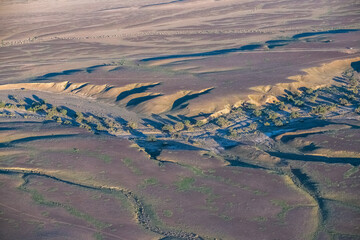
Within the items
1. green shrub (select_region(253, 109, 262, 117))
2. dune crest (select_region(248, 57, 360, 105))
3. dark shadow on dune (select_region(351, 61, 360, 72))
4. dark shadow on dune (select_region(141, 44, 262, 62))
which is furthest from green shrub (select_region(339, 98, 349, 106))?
dark shadow on dune (select_region(141, 44, 262, 62))

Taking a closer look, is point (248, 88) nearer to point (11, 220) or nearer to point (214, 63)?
point (214, 63)

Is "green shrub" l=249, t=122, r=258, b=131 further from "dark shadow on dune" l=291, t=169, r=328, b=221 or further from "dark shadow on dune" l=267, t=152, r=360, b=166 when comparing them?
"dark shadow on dune" l=291, t=169, r=328, b=221

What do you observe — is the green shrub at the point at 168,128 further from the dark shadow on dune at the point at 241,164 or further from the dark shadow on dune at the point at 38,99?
the dark shadow on dune at the point at 38,99

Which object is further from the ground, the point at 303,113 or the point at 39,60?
the point at 39,60

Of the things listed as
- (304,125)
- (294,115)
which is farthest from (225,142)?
(294,115)

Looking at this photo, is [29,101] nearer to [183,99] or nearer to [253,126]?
[183,99]

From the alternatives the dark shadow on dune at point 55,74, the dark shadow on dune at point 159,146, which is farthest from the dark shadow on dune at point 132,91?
the dark shadow on dune at point 55,74

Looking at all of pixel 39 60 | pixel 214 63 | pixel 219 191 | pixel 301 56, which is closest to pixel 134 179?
pixel 219 191

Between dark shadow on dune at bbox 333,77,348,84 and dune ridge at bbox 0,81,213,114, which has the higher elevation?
dune ridge at bbox 0,81,213,114
